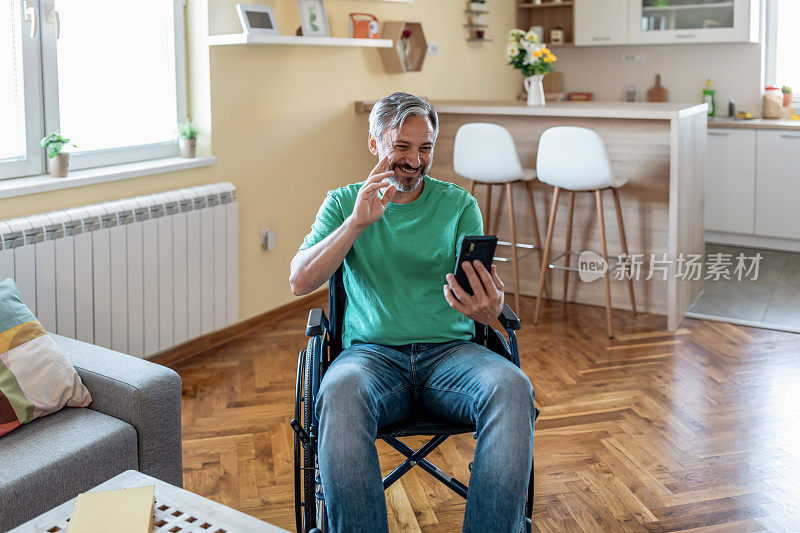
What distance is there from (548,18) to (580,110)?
264 centimetres

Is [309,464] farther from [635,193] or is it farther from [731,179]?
[731,179]

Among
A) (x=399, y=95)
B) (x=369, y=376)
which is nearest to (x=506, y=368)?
(x=369, y=376)

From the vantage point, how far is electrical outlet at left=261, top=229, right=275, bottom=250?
432 cm

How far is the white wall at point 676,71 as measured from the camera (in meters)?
6.09

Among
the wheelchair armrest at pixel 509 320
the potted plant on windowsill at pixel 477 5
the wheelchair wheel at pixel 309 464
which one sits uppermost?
the potted plant on windowsill at pixel 477 5

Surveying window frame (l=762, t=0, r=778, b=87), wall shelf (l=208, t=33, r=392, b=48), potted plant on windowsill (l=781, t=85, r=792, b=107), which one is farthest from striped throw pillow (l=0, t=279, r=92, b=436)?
window frame (l=762, t=0, r=778, b=87)

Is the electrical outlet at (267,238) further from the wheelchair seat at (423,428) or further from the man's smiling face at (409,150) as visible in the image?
the wheelchair seat at (423,428)

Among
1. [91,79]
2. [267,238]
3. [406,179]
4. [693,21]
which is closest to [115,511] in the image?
[406,179]

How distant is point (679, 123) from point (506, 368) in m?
2.39

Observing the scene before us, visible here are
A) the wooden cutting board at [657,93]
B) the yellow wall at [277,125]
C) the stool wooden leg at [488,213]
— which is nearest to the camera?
the yellow wall at [277,125]

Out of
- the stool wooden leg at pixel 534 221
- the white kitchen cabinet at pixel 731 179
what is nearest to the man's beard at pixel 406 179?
the stool wooden leg at pixel 534 221

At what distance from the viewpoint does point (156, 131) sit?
3.87 m

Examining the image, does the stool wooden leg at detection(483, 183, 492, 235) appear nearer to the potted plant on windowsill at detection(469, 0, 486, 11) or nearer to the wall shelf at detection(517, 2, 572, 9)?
the potted plant on windowsill at detection(469, 0, 486, 11)

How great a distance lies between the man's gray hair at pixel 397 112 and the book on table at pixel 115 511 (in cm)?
109
